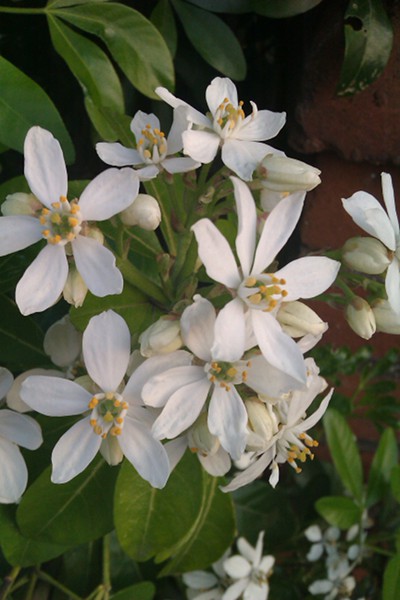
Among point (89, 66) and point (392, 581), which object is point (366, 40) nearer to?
point (89, 66)

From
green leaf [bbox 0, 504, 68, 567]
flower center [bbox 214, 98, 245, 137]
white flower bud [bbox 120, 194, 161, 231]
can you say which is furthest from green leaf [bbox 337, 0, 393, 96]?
green leaf [bbox 0, 504, 68, 567]

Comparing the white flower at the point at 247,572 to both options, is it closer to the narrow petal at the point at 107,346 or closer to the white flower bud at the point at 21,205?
the narrow petal at the point at 107,346

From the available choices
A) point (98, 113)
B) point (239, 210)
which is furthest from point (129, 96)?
point (239, 210)

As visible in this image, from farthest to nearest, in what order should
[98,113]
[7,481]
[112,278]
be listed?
[98,113]
[7,481]
[112,278]

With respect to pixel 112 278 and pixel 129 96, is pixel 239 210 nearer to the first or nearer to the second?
pixel 112 278

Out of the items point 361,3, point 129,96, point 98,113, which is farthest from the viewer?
point 129,96

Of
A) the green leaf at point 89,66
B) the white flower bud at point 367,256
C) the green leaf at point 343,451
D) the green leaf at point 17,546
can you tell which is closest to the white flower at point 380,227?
the white flower bud at point 367,256
